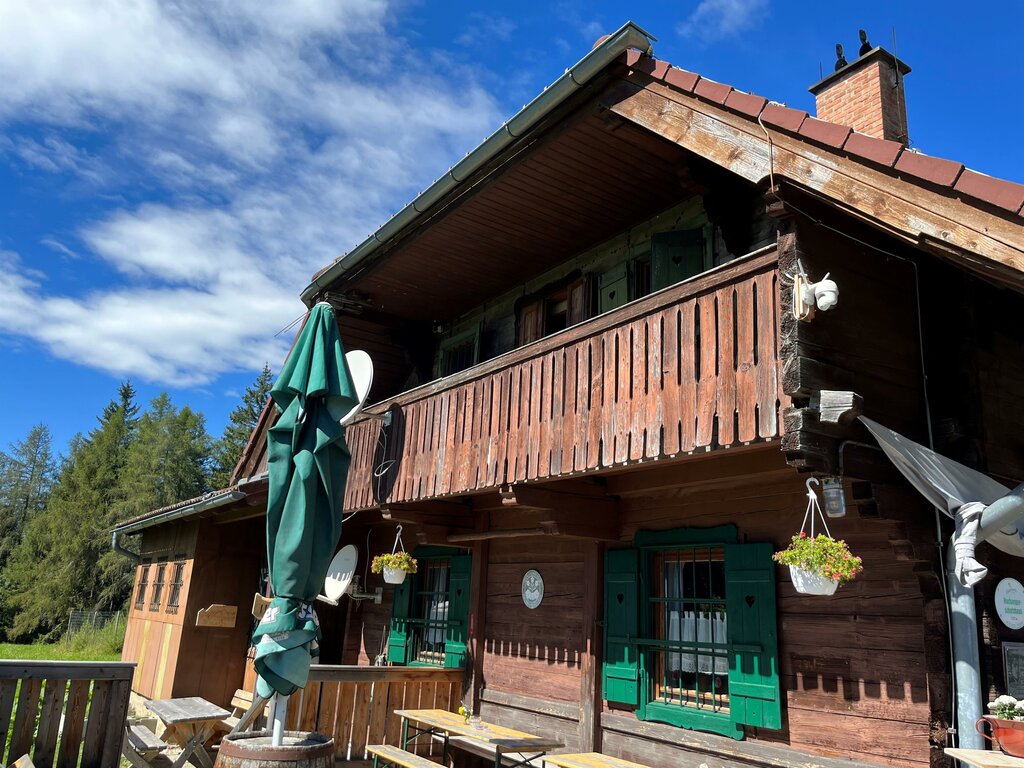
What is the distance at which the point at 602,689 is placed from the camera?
748 centimetres

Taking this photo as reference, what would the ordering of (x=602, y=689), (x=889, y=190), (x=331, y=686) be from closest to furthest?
(x=889, y=190) < (x=602, y=689) < (x=331, y=686)

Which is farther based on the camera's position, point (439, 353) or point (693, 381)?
point (439, 353)

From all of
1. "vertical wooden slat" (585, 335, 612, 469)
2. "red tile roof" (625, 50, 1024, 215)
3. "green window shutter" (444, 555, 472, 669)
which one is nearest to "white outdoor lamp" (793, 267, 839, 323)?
"red tile roof" (625, 50, 1024, 215)

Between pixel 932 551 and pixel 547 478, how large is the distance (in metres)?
3.00

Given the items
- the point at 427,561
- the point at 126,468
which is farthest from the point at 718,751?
the point at 126,468

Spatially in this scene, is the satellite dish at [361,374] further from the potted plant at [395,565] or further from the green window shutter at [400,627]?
the green window shutter at [400,627]

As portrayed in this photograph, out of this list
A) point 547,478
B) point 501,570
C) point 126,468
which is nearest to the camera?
point 547,478

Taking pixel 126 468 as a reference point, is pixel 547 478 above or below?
below

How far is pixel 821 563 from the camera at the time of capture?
4742mm

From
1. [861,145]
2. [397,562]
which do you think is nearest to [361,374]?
[397,562]

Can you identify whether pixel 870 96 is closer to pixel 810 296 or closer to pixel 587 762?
pixel 810 296

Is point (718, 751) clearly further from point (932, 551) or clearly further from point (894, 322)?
point (894, 322)

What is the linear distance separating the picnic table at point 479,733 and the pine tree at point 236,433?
3649 cm

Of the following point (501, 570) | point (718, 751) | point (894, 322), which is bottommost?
point (718, 751)
